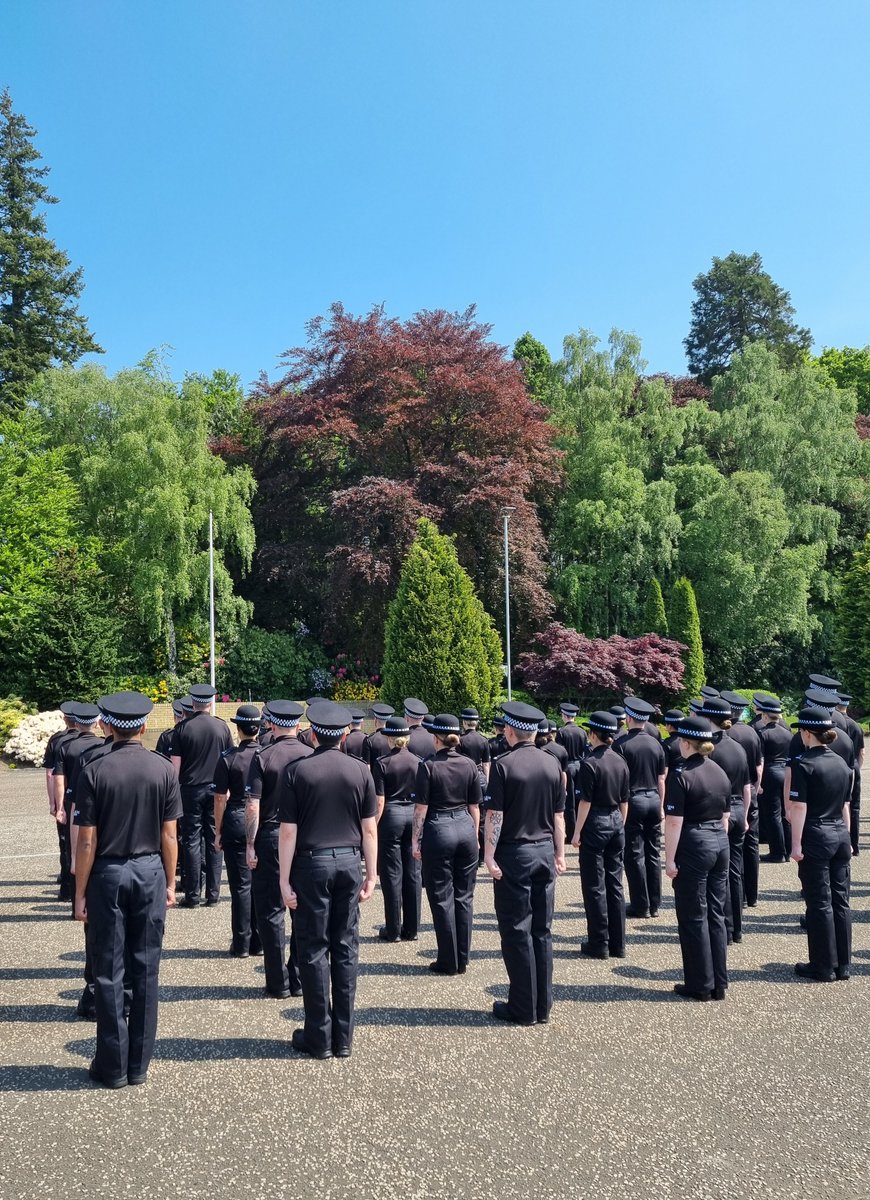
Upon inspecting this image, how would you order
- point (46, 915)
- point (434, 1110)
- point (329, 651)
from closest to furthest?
point (434, 1110) < point (46, 915) < point (329, 651)

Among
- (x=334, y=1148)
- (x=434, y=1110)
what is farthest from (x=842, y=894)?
(x=334, y=1148)

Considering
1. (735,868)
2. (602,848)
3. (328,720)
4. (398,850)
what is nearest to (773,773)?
(735,868)

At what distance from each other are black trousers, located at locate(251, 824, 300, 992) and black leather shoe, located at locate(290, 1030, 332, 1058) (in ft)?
3.04

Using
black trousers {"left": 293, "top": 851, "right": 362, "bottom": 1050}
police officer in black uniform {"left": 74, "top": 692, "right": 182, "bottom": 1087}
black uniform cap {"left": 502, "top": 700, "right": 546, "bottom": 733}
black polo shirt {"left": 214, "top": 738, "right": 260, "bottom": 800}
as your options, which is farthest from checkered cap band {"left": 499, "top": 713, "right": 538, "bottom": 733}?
police officer in black uniform {"left": 74, "top": 692, "right": 182, "bottom": 1087}

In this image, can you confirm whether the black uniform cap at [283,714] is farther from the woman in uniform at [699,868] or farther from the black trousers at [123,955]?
the woman in uniform at [699,868]

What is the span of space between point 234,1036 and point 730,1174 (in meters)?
3.22

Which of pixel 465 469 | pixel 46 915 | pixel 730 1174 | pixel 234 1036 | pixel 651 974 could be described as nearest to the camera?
pixel 730 1174

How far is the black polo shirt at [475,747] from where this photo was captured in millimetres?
10922

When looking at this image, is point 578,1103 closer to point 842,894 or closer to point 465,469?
point 842,894

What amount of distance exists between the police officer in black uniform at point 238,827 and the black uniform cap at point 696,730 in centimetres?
363

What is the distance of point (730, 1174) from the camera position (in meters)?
4.25

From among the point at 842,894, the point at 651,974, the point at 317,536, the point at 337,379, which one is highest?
the point at 337,379

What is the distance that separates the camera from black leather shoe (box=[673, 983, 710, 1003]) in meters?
6.65

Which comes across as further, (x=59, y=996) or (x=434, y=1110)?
(x=59, y=996)
